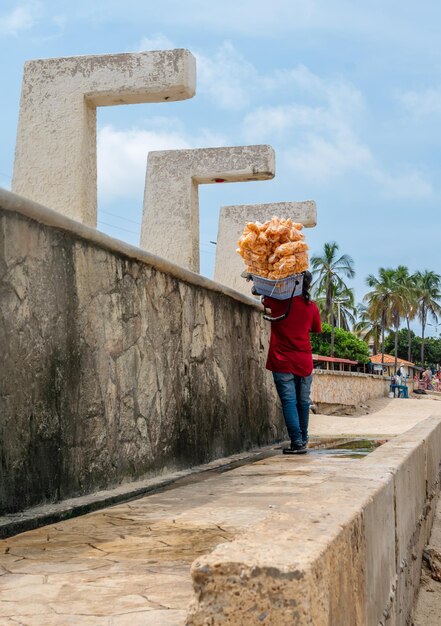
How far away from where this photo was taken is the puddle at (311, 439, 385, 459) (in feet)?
21.2

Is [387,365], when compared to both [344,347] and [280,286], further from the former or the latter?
[280,286]

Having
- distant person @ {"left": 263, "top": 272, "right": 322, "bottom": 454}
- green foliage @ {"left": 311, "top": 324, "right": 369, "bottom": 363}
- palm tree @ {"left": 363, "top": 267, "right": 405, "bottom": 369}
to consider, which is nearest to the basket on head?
distant person @ {"left": 263, "top": 272, "right": 322, "bottom": 454}

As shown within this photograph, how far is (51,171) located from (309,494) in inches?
225

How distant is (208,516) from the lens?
3664 mm

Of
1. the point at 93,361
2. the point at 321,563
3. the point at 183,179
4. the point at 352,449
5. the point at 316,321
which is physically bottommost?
the point at 352,449

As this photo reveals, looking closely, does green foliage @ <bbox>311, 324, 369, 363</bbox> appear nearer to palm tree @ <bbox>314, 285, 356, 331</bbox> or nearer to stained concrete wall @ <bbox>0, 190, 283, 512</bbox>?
palm tree @ <bbox>314, 285, 356, 331</bbox>

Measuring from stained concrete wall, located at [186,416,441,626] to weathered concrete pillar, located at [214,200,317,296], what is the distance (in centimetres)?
907

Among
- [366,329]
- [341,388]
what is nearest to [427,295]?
[366,329]

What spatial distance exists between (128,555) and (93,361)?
5.54 feet

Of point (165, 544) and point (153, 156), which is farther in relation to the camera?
point (153, 156)

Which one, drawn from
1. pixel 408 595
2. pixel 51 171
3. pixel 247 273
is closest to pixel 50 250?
pixel 408 595

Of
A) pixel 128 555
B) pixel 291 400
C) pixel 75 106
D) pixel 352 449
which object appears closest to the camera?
pixel 128 555

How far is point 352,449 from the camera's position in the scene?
717 cm

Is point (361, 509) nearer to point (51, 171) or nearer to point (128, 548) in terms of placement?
point (128, 548)
